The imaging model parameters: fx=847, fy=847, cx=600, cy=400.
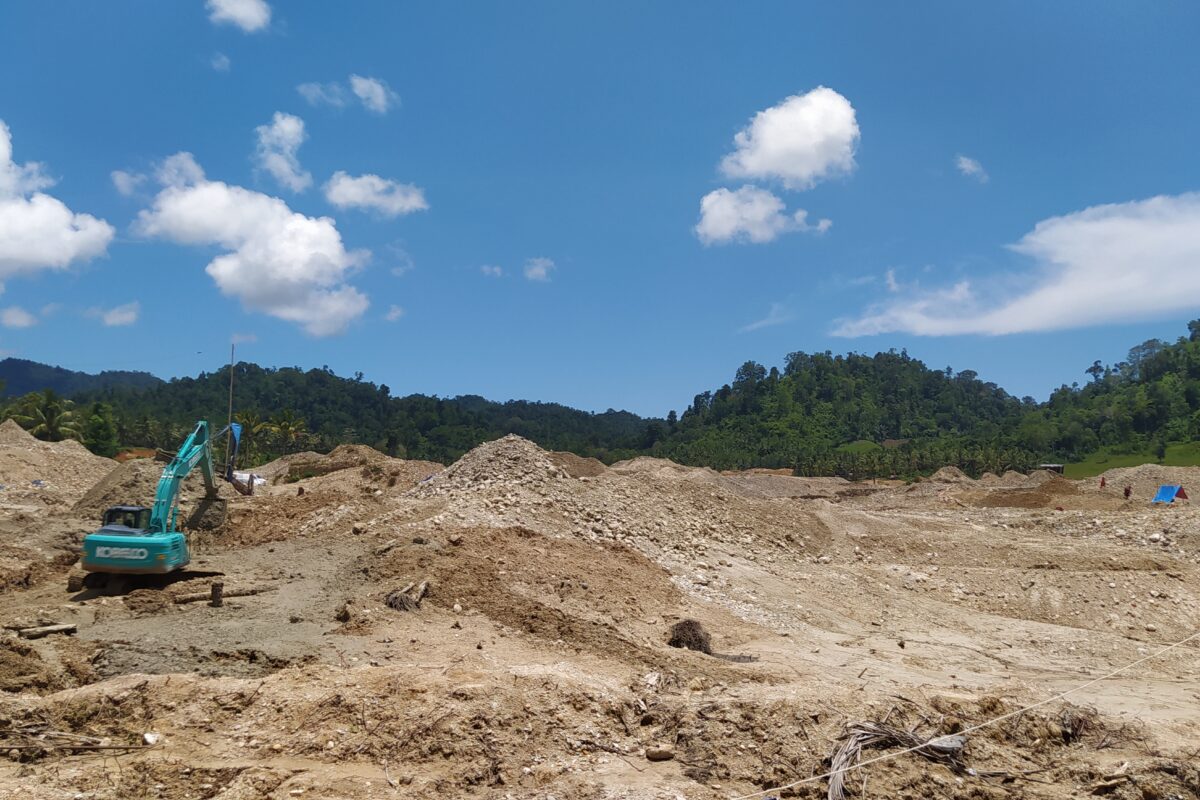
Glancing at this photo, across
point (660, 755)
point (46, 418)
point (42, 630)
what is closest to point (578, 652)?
point (660, 755)

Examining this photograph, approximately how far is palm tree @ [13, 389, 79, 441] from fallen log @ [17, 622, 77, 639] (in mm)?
45780

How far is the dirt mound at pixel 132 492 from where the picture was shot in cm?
1889

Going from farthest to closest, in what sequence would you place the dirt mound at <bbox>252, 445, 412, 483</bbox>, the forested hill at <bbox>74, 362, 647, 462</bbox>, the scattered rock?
the forested hill at <bbox>74, 362, 647, 462</bbox>, the dirt mound at <bbox>252, 445, 412, 483</bbox>, the scattered rock

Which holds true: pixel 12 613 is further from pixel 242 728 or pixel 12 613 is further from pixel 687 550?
pixel 687 550

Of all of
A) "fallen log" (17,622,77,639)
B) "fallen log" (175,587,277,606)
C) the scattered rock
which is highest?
"fallen log" (175,587,277,606)

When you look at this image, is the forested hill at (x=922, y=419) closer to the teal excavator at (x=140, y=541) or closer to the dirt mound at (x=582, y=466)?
the dirt mound at (x=582, y=466)

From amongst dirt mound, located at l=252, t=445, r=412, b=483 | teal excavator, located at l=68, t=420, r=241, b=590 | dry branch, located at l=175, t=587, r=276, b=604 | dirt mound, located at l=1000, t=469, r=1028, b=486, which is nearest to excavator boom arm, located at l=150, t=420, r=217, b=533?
teal excavator, located at l=68, t=420, r=241, b=590

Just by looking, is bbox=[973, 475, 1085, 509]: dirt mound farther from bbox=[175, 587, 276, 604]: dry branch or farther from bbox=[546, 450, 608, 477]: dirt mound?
bbox=[175, 587, 276, 604]: dry branch

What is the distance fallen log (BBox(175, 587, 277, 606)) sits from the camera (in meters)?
12.2

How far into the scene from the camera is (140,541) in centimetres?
1211

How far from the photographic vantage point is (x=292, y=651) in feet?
31.3

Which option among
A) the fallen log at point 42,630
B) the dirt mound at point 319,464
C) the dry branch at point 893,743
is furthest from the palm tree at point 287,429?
the dry branch at point 893,743

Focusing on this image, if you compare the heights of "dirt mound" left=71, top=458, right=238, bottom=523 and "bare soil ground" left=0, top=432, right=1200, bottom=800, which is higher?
"dirt mound" left=71, top=458, right=238, bottom=523

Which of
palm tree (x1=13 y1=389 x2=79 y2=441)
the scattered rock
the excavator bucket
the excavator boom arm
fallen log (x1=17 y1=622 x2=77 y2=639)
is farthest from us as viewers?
palm tree (x1=13 y1=389 x2=79 y2=441)
